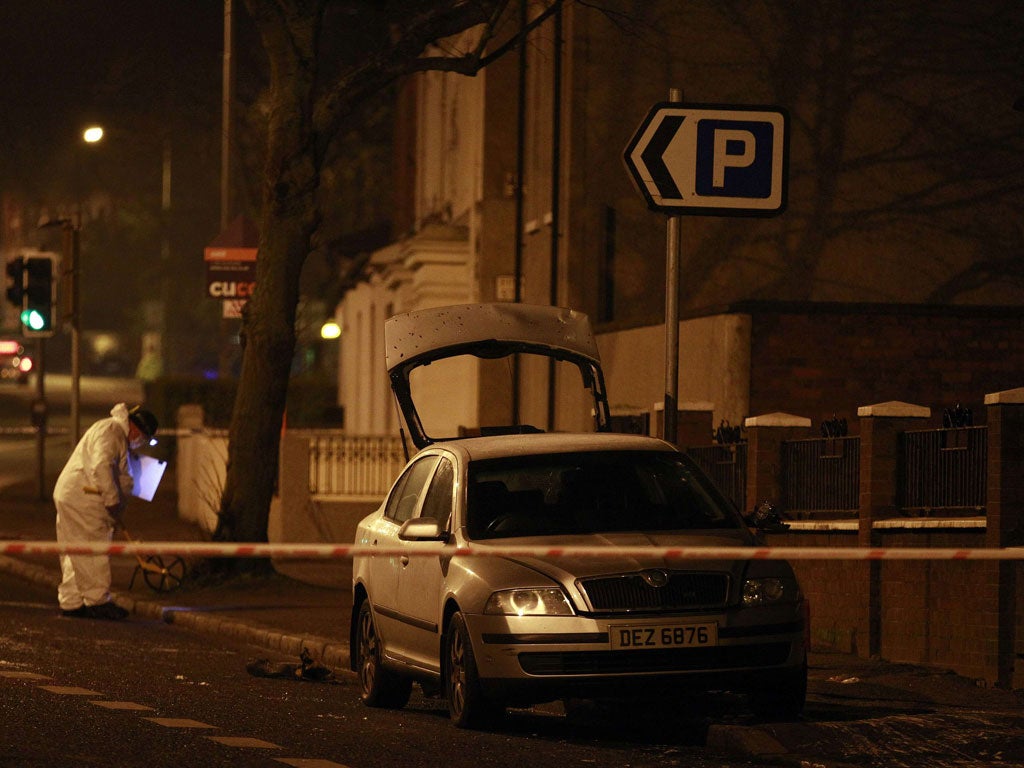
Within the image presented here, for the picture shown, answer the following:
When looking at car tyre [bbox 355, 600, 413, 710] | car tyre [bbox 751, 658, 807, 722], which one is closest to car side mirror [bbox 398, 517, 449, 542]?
car tyre [bbox 355, 600, 413, 710]

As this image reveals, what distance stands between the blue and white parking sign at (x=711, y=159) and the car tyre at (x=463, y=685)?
2789 mm

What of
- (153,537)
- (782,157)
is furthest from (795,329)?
(153,537)

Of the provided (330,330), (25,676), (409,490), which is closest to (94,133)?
(330,330)

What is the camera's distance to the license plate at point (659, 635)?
9.40m

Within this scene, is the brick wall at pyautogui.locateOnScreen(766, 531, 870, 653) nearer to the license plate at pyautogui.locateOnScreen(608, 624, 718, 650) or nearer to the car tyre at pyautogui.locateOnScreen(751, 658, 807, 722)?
the car tyre at pyautogui.locateOnScreen(751, 658, 807, 722)

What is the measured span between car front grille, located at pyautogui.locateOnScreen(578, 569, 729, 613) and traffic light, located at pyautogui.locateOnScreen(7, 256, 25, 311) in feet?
62.1

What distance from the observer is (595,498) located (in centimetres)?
1058

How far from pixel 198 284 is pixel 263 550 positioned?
95340 mm

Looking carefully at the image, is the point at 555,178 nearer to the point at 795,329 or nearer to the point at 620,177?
the point at 620,177

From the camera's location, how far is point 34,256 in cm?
2692

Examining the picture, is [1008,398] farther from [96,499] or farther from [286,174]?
[286,174]

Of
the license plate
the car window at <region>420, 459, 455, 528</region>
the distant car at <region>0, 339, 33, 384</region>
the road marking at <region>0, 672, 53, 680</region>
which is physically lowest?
the road marking at <region>0, 672, 53, 680</region>

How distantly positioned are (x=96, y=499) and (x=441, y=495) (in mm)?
7449

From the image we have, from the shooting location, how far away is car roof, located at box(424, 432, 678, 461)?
10.8 m
